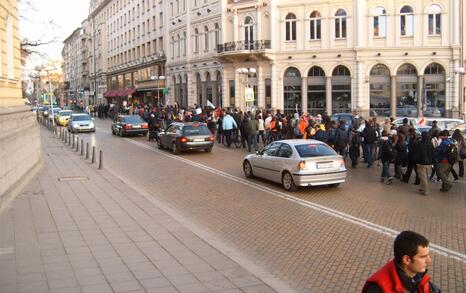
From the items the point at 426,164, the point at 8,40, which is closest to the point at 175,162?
the point at 8,40

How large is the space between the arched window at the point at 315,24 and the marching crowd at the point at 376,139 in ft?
50.1

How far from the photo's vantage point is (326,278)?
746cm

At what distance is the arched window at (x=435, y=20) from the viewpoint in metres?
42.2

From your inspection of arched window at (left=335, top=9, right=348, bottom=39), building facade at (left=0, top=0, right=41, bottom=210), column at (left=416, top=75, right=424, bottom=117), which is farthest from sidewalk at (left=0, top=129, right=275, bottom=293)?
arched window at (left=335, top=9, right=348, bottom=39)

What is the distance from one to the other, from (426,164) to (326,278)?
310 inches

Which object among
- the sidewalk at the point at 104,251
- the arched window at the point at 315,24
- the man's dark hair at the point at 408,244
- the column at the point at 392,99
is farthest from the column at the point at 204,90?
the man's dark hair at the point at 408,244

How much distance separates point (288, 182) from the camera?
14961 millimetres

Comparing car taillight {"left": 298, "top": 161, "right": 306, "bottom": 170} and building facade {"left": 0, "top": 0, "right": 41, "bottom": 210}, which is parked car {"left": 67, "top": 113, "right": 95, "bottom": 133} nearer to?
building facade {"left": 0, "top": 0, "right": 41, "bottom": 210}

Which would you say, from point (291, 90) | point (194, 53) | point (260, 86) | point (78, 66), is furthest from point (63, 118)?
point (78, 66)

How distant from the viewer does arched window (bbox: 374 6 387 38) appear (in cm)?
4350

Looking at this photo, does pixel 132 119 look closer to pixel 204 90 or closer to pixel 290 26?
pixel 290 26

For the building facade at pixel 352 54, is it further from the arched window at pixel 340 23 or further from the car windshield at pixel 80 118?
the car windshield at pixel 80 118

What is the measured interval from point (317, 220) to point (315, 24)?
121ft

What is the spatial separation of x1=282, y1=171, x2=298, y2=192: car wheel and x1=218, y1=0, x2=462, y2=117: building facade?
30.5m
